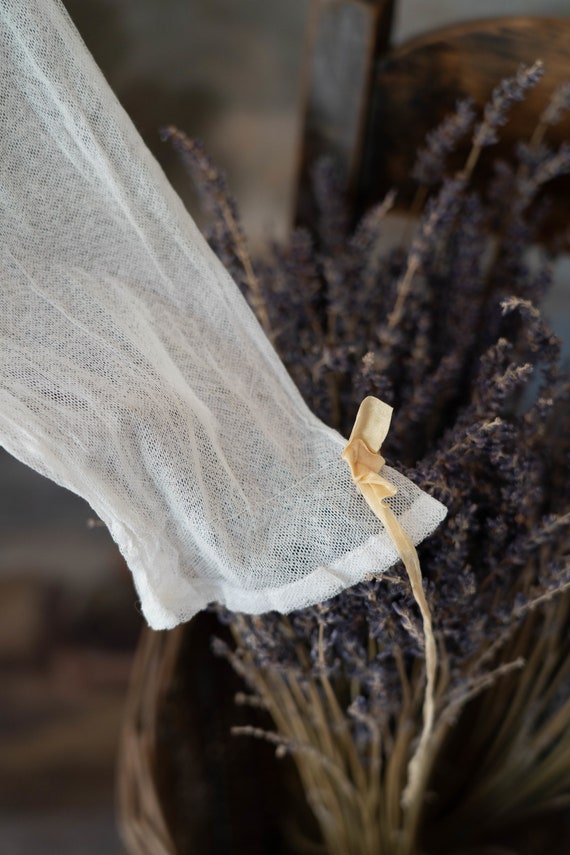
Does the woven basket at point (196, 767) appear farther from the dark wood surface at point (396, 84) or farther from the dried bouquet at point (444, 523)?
the dark wood surface at point (396, 84)

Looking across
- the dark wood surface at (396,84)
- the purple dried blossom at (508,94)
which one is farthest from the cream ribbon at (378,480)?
the dark wood surface at (396,84)

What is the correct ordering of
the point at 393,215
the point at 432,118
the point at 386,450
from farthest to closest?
the point at 393,215 → the point at 432,118 → the point at 386,450

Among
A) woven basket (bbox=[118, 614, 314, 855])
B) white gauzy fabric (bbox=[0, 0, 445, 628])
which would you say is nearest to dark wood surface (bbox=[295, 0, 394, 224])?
white gauzy fabric (bbox=[0, 0, 445, 628])

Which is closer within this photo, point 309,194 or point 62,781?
point 309,194

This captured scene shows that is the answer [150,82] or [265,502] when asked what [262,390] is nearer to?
[265,502]

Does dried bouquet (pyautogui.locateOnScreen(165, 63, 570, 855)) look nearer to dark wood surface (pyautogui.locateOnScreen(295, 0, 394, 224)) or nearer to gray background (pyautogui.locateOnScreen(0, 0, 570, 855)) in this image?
dark wood surface (pyautogui.locateOnScreen(295, 0, 394, 224))

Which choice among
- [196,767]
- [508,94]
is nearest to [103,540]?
[196,767]

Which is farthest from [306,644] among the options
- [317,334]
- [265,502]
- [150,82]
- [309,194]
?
[150,82]
